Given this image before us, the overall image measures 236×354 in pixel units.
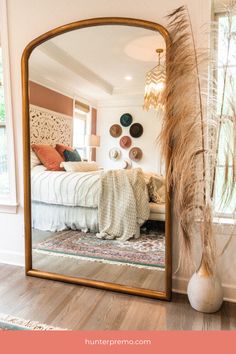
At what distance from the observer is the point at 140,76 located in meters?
1.98

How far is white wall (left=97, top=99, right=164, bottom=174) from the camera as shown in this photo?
1.99m

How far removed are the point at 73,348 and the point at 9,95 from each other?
1.93 m

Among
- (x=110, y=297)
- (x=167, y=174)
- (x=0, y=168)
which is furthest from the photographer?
(x=0, y=168)

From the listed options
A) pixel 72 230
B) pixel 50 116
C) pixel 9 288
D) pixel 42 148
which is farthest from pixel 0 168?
pixel 9 288

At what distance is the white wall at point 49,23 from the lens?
6.08ft

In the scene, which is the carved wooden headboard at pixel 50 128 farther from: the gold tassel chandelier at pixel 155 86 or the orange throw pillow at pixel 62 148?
the gold tassel chandelier at pixel 155 86

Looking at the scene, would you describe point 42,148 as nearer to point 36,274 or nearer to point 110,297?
point 36,274

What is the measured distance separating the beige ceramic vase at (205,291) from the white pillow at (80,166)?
105 centimetres

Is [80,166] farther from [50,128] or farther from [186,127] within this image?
[186,127]

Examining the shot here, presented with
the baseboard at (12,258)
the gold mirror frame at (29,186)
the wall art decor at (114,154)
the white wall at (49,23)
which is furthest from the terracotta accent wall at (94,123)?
the baseboard at (12,258)

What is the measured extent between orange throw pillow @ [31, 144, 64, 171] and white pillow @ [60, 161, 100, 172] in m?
0.05

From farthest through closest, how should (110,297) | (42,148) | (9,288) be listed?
(42,148) < (9,288) < (110,297)

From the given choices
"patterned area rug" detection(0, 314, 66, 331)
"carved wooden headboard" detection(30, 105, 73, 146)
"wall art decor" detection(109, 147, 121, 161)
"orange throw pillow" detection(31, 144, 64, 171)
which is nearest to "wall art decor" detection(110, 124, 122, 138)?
"wall art decor" detection(109, 147, 121, 161)

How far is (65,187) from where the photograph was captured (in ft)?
7.38
